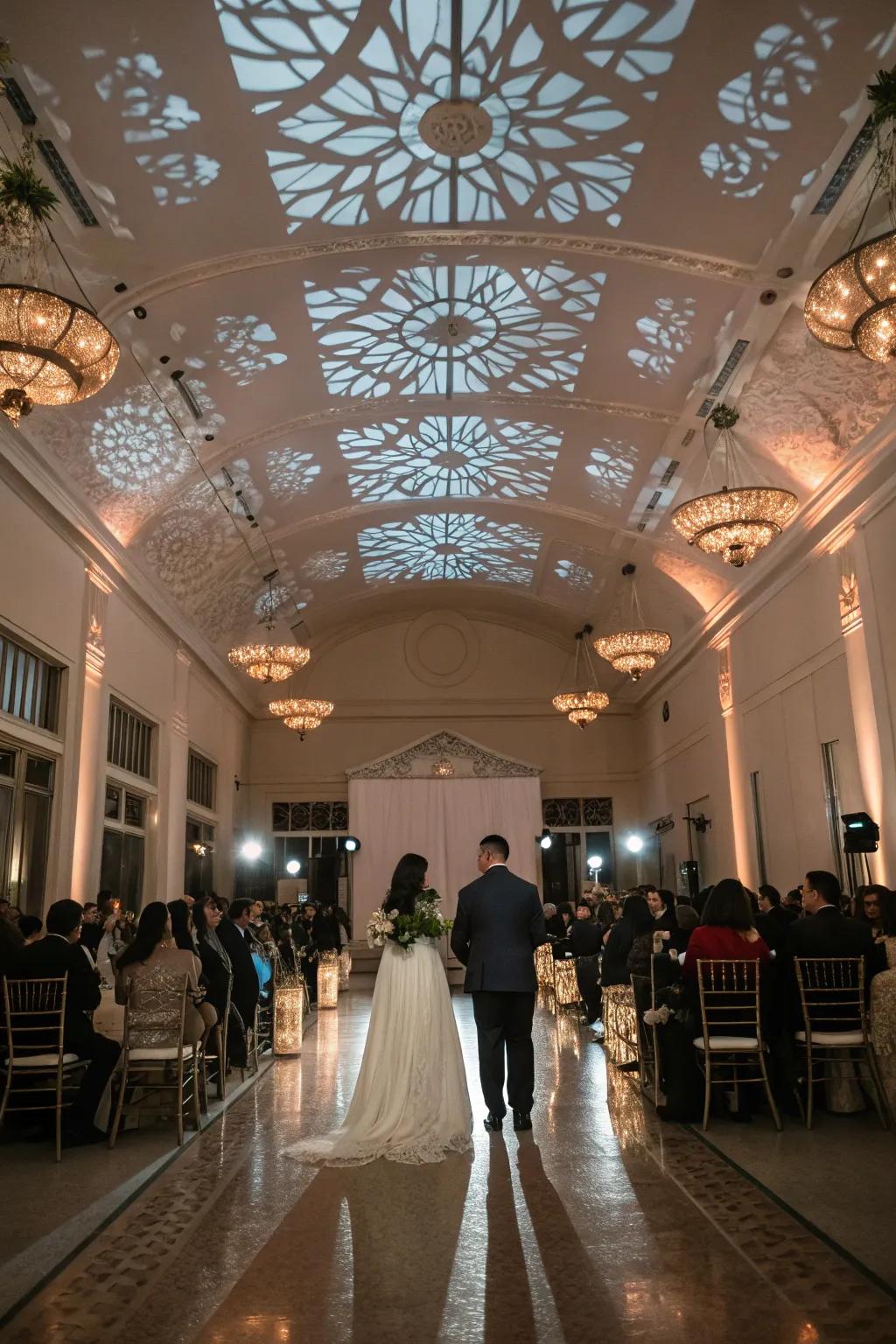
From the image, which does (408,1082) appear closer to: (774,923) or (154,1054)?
(154,1054)

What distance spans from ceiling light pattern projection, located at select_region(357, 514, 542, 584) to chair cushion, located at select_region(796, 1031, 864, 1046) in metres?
11.3

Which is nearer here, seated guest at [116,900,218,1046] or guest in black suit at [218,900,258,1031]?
seated guest at [116,900,218,1046]

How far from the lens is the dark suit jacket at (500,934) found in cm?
539

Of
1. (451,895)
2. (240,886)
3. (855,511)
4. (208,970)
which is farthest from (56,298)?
(451,895)

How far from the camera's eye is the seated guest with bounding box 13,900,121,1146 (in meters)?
5.37

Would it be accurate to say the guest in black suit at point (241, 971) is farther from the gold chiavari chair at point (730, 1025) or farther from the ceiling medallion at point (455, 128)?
the ceiling medallion at point (455, 128)

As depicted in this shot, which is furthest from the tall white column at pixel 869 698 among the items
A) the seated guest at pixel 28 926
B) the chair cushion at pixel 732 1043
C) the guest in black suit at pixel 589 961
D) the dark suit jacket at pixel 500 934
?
the seated guest at pixel 28 926

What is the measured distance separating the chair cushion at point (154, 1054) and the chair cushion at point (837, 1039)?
350 cm

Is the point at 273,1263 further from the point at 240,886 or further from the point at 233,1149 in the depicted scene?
the point at 240,886

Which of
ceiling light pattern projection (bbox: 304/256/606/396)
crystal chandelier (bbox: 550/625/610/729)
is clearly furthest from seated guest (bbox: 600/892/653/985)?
crystal chandelier (bbox: 550/625/610/729)

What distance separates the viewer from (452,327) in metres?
9.92

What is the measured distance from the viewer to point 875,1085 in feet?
17.3

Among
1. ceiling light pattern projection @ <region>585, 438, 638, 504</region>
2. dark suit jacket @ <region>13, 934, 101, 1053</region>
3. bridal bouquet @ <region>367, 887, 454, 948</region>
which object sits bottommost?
dark suit jacket @ <region>13, 934, 101, 1053</region>

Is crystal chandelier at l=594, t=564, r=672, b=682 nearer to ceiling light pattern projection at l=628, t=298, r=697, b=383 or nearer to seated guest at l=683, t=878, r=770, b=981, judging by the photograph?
ceiling light pattern projection at l=628, t=298, r=697, b=383
